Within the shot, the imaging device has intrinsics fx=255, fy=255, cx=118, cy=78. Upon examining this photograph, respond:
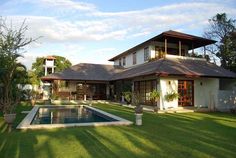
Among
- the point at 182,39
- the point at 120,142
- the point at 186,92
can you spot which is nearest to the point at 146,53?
the point at 182,39

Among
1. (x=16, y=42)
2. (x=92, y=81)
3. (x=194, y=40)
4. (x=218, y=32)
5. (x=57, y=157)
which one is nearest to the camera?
(x=57, y=157)

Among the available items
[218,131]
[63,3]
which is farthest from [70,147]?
[63,3]

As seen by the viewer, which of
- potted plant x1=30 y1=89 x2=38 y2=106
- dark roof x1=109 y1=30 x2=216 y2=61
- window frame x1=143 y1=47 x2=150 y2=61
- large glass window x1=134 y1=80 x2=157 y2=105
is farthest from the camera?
window frame x1=143 y1=47 x2=150 y2=61

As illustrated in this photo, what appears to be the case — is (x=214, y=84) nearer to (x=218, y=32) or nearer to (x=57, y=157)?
(x=57, y=157)

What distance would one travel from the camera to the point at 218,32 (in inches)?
1531

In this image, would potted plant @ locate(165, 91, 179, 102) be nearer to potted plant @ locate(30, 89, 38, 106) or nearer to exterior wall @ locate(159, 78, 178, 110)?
exterior wall @ locate(159, 78, 178, 110)

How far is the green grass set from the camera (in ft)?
22.5

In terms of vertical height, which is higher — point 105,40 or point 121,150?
point 105,40

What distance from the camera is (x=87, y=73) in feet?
105

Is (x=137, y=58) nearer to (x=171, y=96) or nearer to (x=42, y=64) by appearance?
(x=171, y=96)

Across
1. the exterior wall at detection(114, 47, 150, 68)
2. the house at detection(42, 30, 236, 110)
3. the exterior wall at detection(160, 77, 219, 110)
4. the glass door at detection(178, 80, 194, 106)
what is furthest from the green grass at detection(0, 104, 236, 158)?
the exterior wall at detection(114, 47, 150, 68)

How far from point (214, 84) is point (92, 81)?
49.0 feet

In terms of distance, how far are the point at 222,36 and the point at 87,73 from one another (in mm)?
21284

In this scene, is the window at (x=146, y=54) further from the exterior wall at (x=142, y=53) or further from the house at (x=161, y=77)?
the exterior wall at (x=142, y=53)
